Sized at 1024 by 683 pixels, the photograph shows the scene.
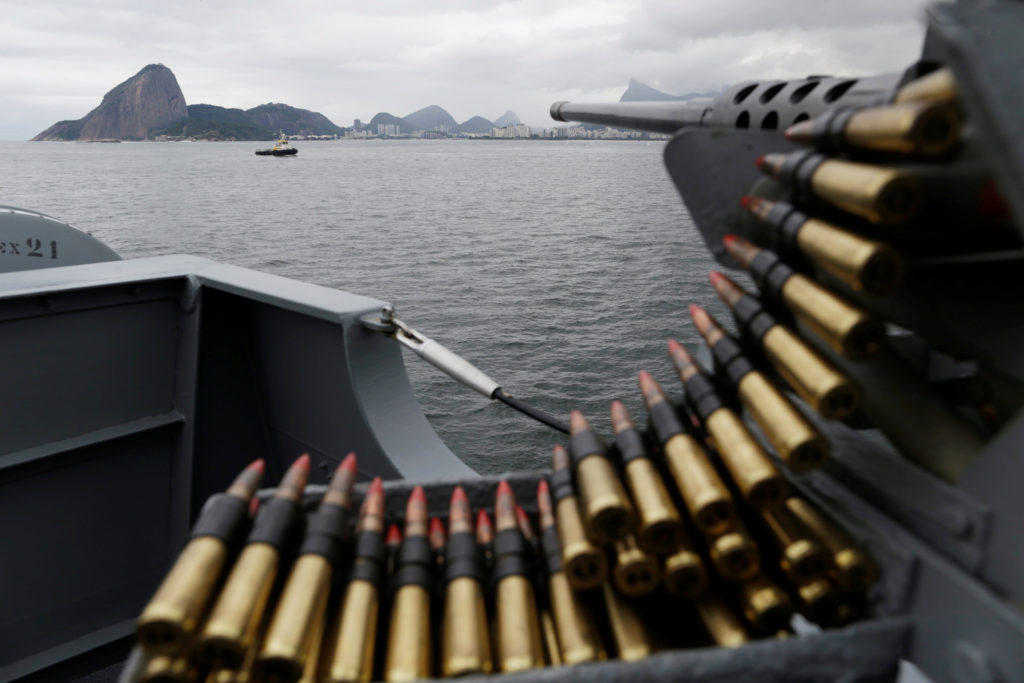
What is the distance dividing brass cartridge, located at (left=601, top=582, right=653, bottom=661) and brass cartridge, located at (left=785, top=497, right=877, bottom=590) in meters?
0.54

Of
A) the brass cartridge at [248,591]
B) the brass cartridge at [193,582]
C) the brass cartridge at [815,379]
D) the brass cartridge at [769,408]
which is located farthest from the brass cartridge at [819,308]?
the brass cartridge at [193,582]

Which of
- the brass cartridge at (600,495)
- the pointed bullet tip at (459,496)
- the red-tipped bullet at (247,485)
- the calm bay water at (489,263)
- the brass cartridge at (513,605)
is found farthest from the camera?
the calm bay water at (489,263)

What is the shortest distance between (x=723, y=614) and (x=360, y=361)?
10.0 ft

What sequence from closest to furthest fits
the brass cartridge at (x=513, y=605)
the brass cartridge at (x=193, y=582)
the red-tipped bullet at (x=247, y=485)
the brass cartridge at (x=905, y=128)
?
1. the brass cartridge at (x=905, y=128)
2. the brass cartridge at (x=193, y=582)
3. the brass cartridge at (x=513, y=605)
4. the red-tipped bullet at (x=247, y=485)

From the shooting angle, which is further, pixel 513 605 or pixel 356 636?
pixel 513 605

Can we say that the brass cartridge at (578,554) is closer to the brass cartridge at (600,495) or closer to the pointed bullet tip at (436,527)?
the brass cartridge at (600,495)

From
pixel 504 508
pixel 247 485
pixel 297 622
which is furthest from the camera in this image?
pixel 504 508

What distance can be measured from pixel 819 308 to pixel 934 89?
23.0 inches

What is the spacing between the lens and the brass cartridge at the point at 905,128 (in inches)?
63.7

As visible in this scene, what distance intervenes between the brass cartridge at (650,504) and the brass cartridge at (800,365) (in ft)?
1.54

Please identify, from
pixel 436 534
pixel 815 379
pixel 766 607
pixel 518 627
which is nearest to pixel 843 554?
pixel 766 607

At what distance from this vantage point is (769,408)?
2.20 metres

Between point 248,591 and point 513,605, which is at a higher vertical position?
point 248,591

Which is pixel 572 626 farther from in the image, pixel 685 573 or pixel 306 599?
pixel 306 599
